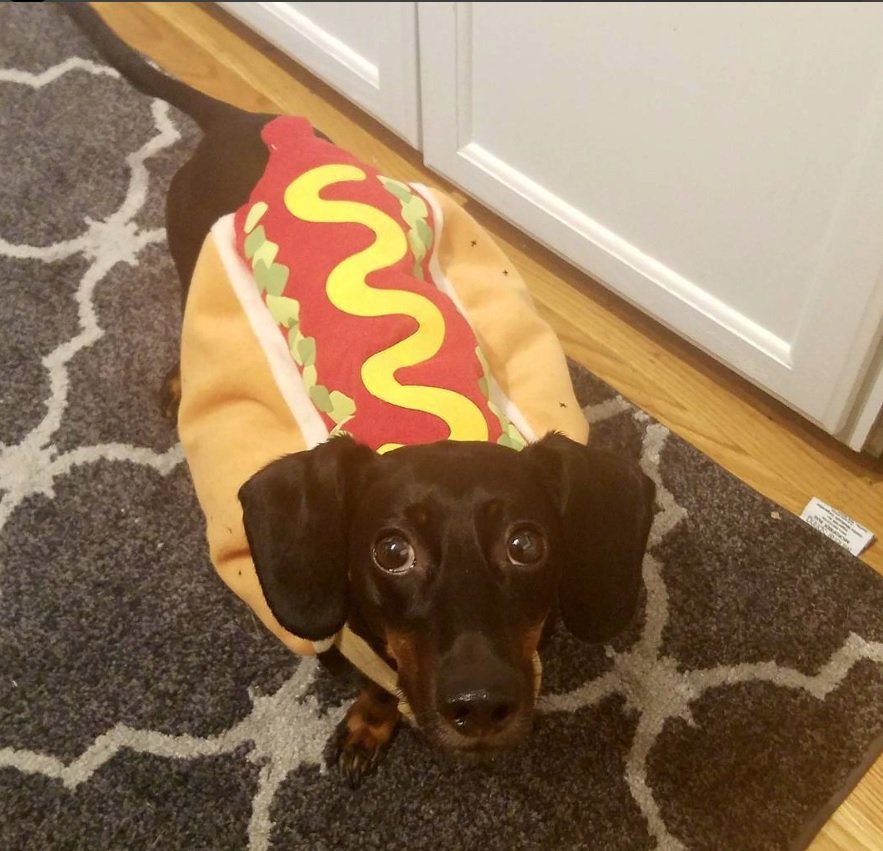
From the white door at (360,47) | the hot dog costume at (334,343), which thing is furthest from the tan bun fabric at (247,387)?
the white door at (360,47)

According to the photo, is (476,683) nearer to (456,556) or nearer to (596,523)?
(456,556)

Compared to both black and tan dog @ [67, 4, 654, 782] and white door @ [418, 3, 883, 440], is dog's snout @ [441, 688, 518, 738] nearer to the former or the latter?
black and tan dog @ [67, 4, 654, 782]

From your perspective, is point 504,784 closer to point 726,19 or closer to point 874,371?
point 874,371

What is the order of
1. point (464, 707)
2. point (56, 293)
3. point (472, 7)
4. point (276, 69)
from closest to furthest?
point (464, 707) < point (472, 7) < point (56, 293) < point (276, 69)

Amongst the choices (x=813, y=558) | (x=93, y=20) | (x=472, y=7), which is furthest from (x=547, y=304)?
(x=93, y=20)

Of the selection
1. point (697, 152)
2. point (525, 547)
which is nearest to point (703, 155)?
point (697, 152)
